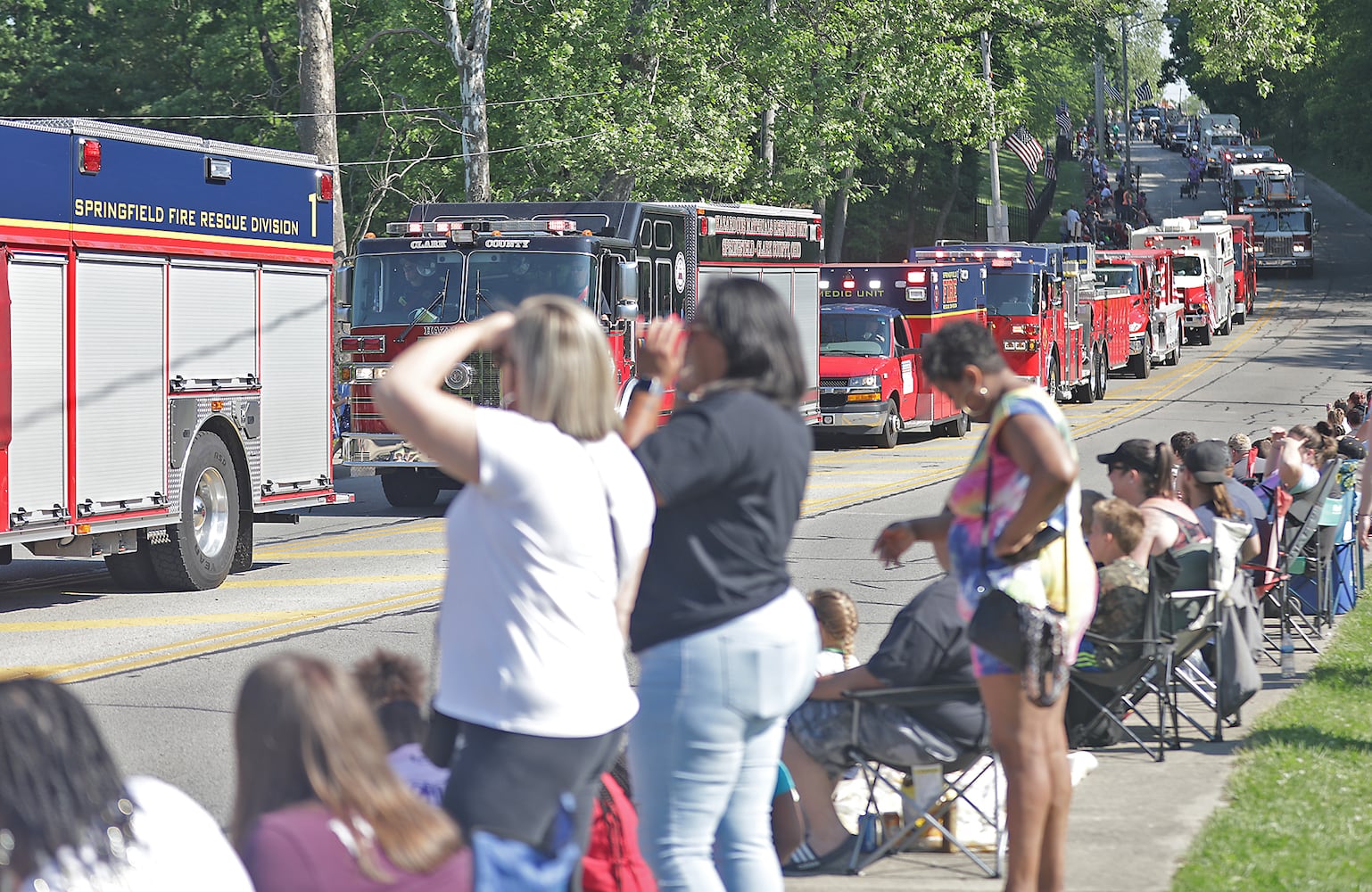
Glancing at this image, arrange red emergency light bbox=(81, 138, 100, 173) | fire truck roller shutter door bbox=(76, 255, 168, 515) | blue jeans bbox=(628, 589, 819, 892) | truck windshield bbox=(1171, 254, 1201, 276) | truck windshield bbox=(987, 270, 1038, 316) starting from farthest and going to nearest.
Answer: truck windshield bbox=(1171, 254, 1201, 276) → truck windshield bbox=(987, 270, 1038, 316) → fire truck roller shutter door bbox=(76, 255, 168, 515) → red emergency light bbox=(81, 138, 100, 173) → blue jeans bbox=(628, 589, 819, 892)

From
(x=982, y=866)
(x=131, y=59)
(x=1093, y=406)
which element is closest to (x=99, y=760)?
→ (x=982, y=866)

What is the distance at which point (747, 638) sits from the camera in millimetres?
4145

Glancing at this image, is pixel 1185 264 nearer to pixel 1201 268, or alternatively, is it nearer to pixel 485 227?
pixel 1201 268

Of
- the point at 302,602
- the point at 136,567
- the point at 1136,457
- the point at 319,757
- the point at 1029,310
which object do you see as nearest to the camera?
the point at 319,757

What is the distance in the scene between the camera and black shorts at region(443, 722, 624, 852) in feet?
12.3

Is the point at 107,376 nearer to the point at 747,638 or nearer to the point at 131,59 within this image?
the point at 747,638

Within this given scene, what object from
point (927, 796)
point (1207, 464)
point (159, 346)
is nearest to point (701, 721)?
point (927, 796)

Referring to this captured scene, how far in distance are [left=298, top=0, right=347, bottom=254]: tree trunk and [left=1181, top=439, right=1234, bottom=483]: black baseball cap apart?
1570cm

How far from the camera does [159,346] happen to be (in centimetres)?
1256

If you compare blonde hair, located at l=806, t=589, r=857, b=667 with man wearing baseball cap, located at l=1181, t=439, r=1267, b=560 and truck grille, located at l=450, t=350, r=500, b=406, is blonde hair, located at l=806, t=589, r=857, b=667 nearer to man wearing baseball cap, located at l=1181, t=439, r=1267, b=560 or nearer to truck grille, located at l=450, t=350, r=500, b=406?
man wearing baseball cap, located at l=1181, t=439, r=1267, b=560

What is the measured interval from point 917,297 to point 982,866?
21.8m

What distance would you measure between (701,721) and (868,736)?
6.79ft

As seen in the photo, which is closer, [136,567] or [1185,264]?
[136,567]

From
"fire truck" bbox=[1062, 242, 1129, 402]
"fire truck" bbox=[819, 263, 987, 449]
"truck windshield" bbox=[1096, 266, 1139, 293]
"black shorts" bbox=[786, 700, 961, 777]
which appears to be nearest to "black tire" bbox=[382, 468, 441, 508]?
"fire truck" bbox=[819, 263, 987, 449]
